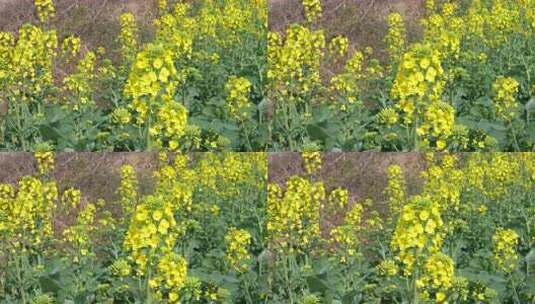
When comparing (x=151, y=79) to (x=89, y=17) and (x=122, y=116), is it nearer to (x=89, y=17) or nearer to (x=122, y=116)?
(x=122, y=116)

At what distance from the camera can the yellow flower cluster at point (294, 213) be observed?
509 cm

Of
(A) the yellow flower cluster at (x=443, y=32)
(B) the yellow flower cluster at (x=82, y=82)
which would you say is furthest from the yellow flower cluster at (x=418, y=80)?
(B) the yellow flower cluster at (x=82, y=82)

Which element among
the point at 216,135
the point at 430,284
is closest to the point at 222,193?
the point at 216,135

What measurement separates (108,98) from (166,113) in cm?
41

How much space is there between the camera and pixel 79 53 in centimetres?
523

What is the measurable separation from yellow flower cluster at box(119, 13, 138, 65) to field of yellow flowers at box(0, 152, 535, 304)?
1.94ft

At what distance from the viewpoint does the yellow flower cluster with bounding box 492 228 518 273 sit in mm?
5148

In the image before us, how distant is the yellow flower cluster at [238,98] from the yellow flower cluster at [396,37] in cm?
79

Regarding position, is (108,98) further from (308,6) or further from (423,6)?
(423,6)

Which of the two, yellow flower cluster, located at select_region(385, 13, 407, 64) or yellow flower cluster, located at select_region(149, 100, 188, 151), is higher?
yellow flower cluster, located at select_region(385, 13, 407, 64)

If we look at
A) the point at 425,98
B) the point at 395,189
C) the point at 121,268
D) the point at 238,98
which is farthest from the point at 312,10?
the point at 121,268

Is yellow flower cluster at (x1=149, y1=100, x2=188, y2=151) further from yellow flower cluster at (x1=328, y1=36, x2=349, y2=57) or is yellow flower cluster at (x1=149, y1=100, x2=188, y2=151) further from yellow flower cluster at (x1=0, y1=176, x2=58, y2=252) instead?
yellow flower cluster at (x1=328, y1=36, x2=349, y2=57)

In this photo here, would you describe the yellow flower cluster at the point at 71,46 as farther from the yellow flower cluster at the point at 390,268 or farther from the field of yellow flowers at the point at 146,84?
the yellow flower cluster at the point at 390,268

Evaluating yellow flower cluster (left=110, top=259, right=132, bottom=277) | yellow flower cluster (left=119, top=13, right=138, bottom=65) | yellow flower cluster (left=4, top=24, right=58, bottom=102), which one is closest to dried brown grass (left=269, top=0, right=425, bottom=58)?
yellow flower cluster (left=119, top=13, right=138, bottom=65)
